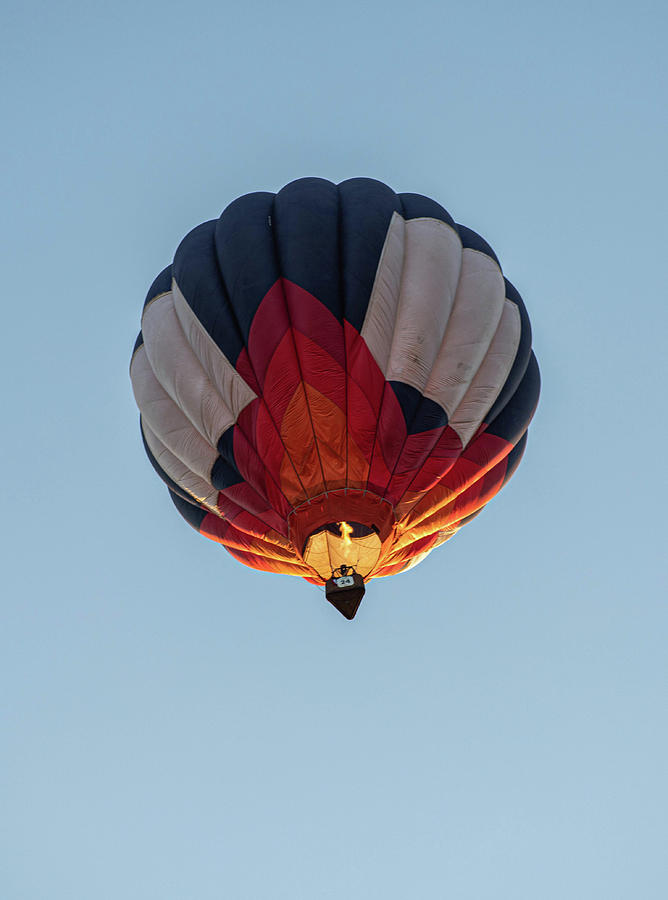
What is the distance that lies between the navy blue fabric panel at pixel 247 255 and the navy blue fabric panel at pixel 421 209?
116 centimetres

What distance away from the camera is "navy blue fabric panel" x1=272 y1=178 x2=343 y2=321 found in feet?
32.7

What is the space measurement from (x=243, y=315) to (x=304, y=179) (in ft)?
5.36

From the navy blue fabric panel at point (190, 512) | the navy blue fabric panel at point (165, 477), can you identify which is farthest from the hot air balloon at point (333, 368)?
the navy blue fabric panel at point (190, 512)

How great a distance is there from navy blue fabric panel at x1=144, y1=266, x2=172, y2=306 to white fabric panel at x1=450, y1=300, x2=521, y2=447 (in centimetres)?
276

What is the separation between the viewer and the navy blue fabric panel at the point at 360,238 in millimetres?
9945

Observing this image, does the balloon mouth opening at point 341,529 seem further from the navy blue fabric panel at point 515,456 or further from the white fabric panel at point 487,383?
the navy blue fabric panel at point 515,456

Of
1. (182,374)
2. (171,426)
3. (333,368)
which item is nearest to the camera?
(333,368)

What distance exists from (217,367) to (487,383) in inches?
88.6

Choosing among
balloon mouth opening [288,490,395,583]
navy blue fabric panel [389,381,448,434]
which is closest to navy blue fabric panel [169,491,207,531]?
balloon mouth opening [288,490,395,583]

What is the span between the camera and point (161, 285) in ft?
35.9

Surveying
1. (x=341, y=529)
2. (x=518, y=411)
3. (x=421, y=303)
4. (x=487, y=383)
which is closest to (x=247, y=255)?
(x=421, y=303)

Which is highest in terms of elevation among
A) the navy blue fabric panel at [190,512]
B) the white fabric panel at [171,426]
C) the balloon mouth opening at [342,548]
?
the white fabric panel at [171,426]

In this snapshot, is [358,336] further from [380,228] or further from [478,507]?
[478,507]

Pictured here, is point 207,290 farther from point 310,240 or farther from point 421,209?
point 421,209
